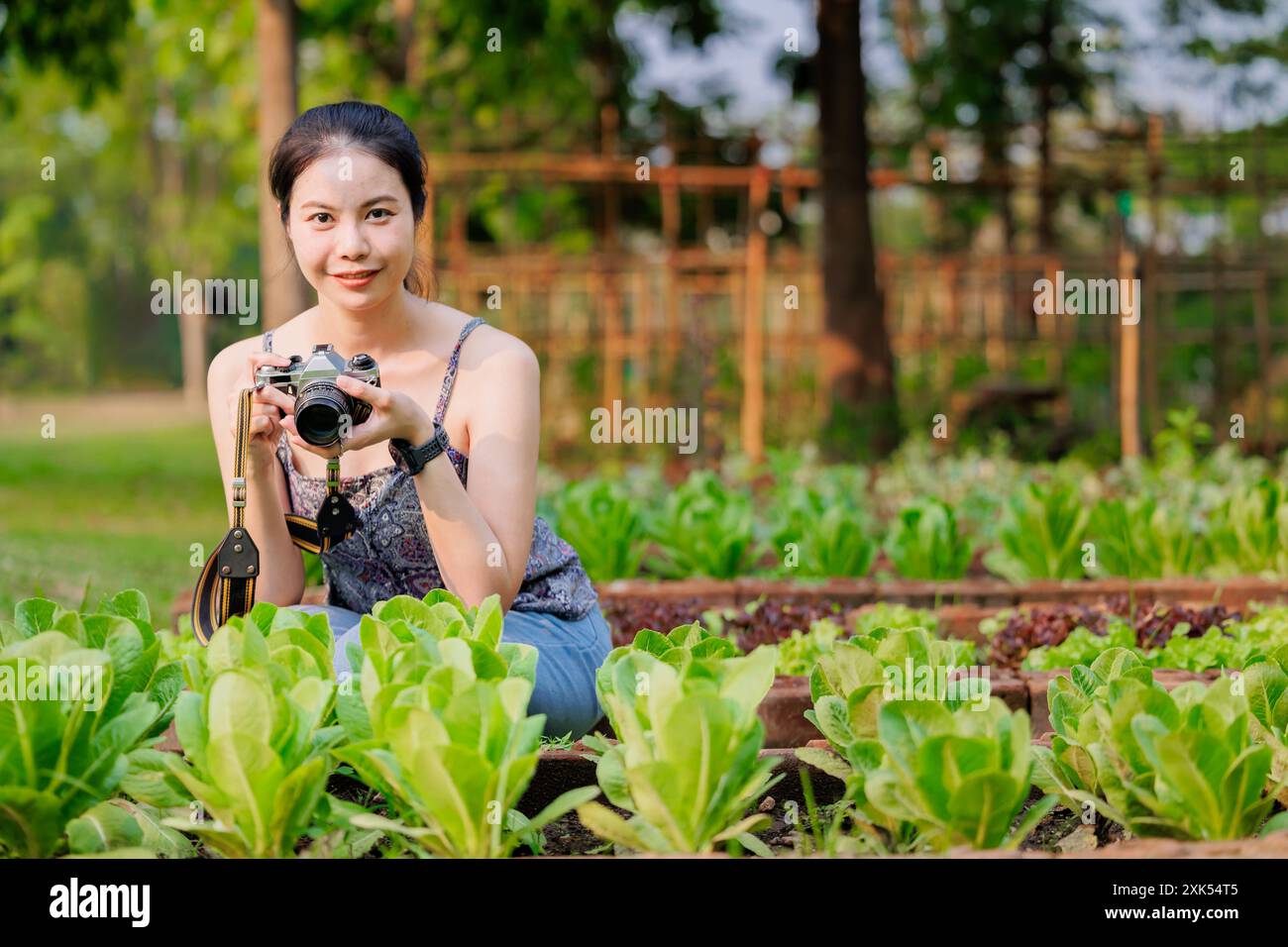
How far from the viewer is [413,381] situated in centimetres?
267

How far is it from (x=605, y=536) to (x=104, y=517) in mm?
5083

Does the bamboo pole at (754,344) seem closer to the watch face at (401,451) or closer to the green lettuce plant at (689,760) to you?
the watch face at (401,451)

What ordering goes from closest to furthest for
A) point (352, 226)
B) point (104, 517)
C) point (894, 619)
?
point (352, 226) → point (894, 619) → point (104, 517)

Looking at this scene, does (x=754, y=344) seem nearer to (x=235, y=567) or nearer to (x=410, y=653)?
(x=235, y=567)

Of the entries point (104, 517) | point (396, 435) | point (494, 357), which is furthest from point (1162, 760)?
point (104, 517)

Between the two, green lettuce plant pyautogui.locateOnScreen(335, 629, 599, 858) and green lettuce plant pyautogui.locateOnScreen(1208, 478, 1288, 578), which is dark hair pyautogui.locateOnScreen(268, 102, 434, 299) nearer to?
green lettuce plant pyautogui.locateOnScreen(335, 629, 599, 858)

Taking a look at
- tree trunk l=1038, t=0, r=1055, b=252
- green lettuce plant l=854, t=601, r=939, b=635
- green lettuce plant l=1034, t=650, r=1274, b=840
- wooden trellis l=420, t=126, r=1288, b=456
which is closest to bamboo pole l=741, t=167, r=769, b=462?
wooden trellis l=420, t=126, r=1288, b=456

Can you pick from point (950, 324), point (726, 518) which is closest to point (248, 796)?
point (726, 518)

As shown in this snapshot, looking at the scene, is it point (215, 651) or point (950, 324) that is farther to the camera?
point (950, 324)

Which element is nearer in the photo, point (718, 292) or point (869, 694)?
point (869, 694)

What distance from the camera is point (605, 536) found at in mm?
4234
